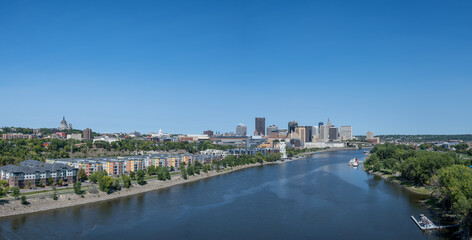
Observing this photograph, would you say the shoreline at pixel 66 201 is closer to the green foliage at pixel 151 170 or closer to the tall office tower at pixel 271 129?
the green foliage at pixel 151 170

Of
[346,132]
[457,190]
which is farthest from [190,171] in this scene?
[346,132]

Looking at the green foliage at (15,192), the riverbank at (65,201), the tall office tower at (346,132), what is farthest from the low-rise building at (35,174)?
the tall office tower at (346,132)

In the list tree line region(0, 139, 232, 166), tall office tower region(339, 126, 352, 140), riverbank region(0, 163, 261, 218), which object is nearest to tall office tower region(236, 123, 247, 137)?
tall office tower region(339, 126, 352, 140)

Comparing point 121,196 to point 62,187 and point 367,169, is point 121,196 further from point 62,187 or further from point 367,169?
point 367,169

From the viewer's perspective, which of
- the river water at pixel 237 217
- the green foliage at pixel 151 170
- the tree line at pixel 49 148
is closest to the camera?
the river water at pixel 237 217

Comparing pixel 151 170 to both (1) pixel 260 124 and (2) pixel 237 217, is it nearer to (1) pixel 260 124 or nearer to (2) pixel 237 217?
(2) pixel 237 217

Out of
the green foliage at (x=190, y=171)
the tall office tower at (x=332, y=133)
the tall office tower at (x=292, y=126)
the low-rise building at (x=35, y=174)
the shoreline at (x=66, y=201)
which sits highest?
the tall office tower at (x=292, y=126)

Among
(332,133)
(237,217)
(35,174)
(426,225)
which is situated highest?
(332,133)

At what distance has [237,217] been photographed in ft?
44.4

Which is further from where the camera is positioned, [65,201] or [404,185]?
[404,185]

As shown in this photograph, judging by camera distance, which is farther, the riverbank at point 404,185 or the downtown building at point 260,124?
the downtown building at point 260,124

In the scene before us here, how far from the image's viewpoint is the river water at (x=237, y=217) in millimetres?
11375

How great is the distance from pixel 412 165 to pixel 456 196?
10121 mm

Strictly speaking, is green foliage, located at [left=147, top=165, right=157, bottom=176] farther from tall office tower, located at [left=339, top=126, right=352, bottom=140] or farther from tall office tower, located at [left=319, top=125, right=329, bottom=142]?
tall office tower, located at [left=339, top=126, right=352, bottom=140]
